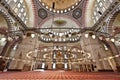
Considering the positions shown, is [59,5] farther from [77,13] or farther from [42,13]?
[77,13]

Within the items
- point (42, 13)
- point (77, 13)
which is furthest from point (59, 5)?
point (77, 13)

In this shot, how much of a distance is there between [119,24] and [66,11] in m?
8.21

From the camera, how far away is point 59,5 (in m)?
19.4

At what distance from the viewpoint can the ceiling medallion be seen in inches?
731

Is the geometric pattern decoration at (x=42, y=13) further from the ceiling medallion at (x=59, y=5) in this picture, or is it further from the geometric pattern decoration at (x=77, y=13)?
the geometric pattern decoration at (x=77, y=13)

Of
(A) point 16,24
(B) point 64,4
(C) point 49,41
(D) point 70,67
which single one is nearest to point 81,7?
(B) point 64,4

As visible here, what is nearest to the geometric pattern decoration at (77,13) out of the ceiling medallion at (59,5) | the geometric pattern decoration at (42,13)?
the ceiling medallion at (59,5)

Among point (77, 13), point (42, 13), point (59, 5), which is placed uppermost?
point (59, 5)

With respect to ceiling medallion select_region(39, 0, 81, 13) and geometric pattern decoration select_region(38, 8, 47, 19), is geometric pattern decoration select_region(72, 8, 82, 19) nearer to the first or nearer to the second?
ceiling medallion select_region(39, 0, 81, 13)

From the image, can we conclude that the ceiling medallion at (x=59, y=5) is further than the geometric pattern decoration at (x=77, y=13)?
No

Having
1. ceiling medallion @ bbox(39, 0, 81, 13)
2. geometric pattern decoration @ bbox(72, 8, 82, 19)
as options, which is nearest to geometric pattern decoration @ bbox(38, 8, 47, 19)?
ceiling medallion @ bbox(39, 0, 81, 13)

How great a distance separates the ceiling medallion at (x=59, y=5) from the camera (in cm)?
1856

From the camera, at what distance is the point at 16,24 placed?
13.7 metres

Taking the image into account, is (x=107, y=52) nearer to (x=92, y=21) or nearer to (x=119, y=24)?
(x=119, y=24)
